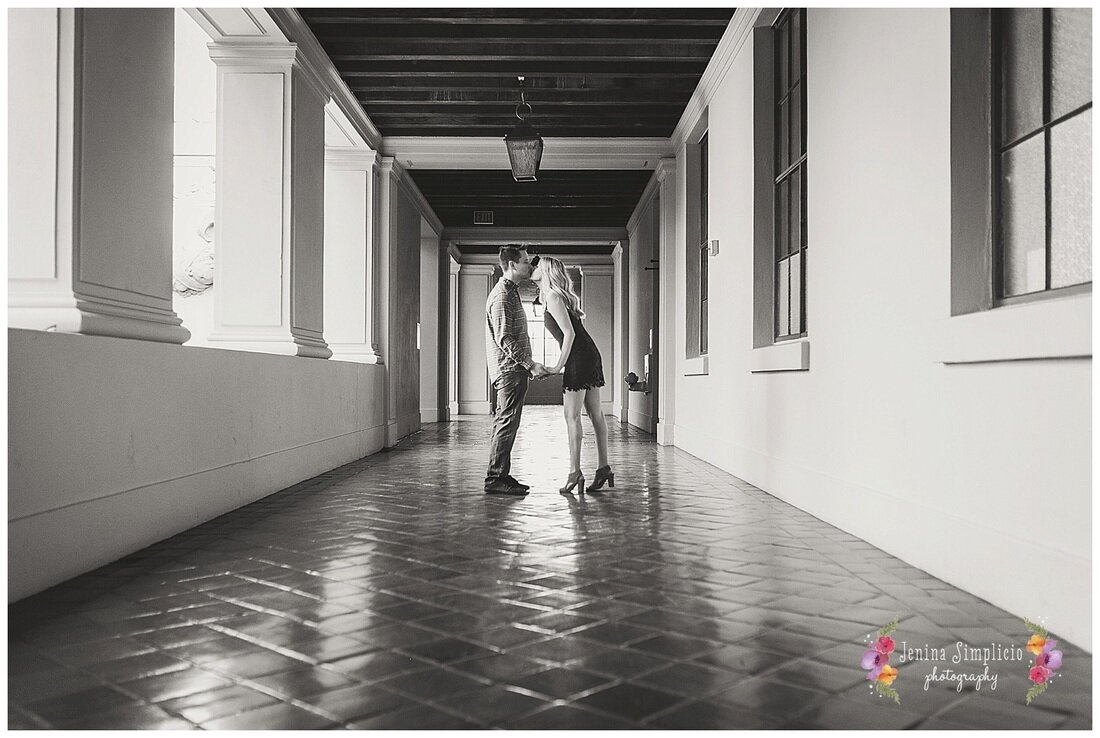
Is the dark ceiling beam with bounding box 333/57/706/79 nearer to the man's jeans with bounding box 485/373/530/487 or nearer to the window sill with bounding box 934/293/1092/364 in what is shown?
the man's jeans with bounding box 485/373/530/487

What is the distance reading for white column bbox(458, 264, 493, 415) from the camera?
20125mm

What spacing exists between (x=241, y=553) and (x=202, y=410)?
45.6 inches

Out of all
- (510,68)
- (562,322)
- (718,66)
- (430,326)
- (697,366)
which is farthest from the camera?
(430,326)

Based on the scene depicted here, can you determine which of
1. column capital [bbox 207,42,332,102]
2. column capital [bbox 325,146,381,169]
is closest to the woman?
column capital [bbox 207,42,332,102]

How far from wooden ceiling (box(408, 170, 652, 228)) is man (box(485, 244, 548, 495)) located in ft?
20.4

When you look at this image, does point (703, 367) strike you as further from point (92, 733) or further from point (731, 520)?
point (92, 733)

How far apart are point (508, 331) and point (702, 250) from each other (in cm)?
405

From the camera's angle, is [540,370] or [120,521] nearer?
[120,521]

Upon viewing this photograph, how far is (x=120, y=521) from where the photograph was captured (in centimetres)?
365

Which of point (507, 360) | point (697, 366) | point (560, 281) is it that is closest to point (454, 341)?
point (697, 366)

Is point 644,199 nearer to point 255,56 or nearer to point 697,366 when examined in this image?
point 697,366

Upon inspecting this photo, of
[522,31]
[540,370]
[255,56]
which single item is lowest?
[540,370]

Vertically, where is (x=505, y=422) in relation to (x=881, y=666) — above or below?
above

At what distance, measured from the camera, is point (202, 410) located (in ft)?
15.0
